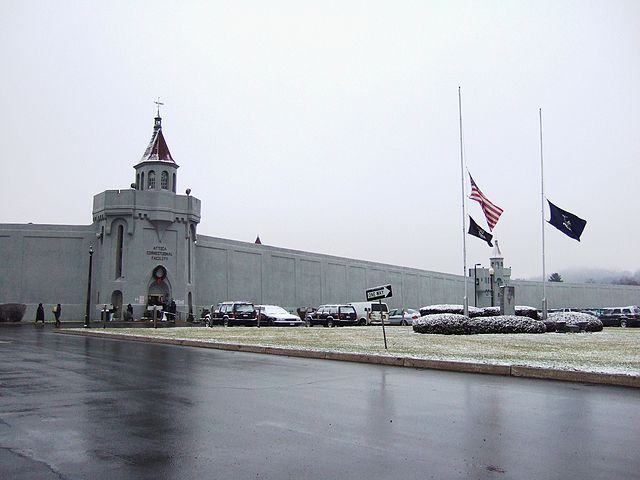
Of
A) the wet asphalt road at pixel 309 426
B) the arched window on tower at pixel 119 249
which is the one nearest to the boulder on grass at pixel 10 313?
the arched window on tower at pixel 119 249

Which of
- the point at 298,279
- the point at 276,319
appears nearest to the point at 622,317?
the point at 276,319

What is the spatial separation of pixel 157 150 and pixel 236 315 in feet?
71.6

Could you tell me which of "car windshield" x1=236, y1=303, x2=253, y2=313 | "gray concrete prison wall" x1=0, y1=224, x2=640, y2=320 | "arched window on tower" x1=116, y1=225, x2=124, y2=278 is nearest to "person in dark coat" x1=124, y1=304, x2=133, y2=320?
"gray concrete prison wall" x1=0, y1=224, x2=640, y2=320

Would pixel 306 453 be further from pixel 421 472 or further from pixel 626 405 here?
pixel 626 405

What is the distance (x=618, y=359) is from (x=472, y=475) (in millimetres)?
11150

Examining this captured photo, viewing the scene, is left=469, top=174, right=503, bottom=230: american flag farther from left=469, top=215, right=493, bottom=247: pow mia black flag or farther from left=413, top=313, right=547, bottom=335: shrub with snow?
left=413, top=313, right=547, bottom=335: shrub with snow

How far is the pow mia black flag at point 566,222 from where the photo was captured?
33969 millimetres

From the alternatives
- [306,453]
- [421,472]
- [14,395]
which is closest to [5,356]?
[14,395]

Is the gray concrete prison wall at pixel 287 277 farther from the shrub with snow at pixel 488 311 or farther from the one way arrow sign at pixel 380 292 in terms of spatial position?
the one way arrow sign at pixel 380 292

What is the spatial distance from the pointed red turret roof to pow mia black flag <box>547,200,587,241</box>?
36336 mm

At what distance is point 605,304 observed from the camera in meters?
109

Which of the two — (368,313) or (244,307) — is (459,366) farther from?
A: (368,313)

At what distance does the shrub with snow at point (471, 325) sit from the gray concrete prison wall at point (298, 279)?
3250 cm

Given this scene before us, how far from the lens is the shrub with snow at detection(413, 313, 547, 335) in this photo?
27995mm
